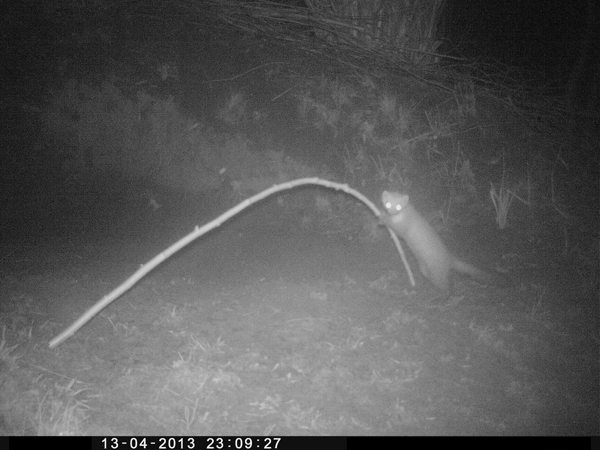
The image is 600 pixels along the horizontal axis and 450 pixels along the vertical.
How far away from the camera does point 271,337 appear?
3.64 meters

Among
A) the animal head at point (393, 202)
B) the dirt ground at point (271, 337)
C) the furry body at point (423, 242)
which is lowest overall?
the dirt ground at point (271, 337)

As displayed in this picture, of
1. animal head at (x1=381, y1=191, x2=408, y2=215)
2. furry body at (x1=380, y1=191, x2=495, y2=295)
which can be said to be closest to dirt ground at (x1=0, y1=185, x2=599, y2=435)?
furry body at (x1=380, y1=191, x2=495, y2=295)

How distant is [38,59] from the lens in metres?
5.54

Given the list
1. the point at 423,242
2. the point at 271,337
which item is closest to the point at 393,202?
the point at 423,242

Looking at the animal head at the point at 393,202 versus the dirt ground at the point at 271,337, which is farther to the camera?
the animal head at the point at 393,202

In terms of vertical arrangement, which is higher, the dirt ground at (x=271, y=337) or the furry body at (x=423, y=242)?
the furry body at (x=423, y=242)

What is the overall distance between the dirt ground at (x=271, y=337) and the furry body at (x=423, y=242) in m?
0.19

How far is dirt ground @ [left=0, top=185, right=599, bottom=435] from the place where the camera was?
299 centimetres

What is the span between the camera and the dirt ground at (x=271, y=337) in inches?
118

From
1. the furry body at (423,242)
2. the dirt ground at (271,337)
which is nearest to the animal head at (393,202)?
the furry body at (423,242)

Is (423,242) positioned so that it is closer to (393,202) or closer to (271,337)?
(393,202)

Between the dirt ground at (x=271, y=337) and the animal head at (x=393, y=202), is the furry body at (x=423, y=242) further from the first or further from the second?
the dirt ground at (x=271, y=337)

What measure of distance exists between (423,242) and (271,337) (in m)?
1.51

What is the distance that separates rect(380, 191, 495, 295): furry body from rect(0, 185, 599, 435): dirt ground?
0.19 m
